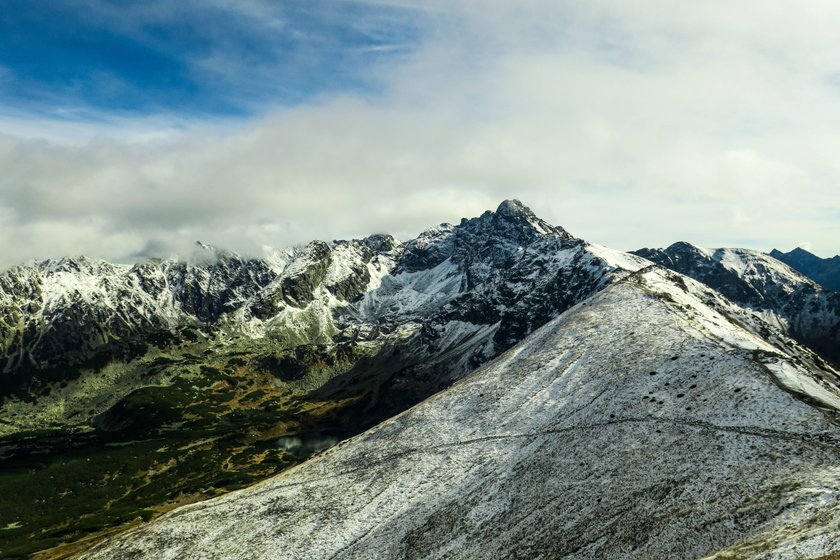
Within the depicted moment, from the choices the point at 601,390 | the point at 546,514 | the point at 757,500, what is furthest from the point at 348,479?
the point at 757,500

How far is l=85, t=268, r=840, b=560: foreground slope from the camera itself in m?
37.0

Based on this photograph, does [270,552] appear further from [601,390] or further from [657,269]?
[657,269]

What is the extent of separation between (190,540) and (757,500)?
5299cm

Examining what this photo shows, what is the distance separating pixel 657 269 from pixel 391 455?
76452mm

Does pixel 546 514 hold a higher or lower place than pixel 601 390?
lower

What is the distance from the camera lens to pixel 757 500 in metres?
35.9

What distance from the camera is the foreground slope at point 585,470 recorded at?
3700cm

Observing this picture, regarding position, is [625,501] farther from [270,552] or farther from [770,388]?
[270,552]

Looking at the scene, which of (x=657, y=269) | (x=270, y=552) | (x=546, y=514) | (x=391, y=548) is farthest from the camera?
(x=657, y=269)

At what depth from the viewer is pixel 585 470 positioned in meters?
48.7

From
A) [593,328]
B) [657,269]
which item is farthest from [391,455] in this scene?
[657,269]

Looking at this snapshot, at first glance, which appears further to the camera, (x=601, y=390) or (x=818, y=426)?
(x=601, y=390)

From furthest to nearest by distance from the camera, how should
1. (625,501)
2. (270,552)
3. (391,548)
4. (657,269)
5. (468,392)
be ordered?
1. (657,269)
2. (468,392)
3. (270,552)
4. (391,548)
5. (625,501)

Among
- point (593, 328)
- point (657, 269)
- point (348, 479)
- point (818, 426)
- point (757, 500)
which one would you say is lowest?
point (348, 479)
